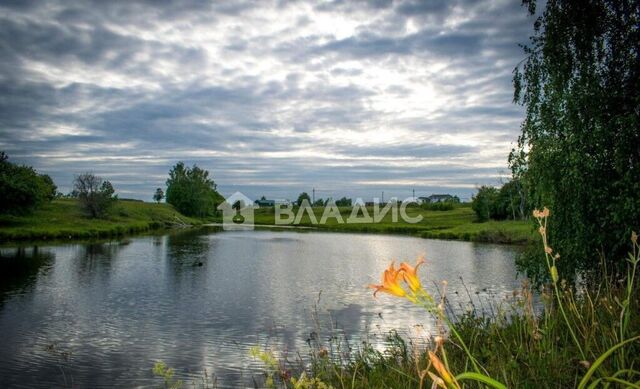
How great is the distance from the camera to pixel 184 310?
19.0 metres

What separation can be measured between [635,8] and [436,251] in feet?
115

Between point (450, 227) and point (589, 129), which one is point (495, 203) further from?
point (589, 129)

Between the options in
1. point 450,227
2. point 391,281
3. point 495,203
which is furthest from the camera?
point 495,203

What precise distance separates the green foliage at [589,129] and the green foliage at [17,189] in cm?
5654

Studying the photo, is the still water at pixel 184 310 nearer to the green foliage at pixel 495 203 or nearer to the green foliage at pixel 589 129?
the green foliage at pixel 589 129

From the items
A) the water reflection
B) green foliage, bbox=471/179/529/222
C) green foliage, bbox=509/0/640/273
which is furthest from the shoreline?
green foliage, bbox=509/0/640/273

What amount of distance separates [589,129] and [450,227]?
7202 cm

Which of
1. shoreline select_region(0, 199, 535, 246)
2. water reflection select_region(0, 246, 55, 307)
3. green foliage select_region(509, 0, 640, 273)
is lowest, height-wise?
water reflection select_region(0, 246, 55, 307)

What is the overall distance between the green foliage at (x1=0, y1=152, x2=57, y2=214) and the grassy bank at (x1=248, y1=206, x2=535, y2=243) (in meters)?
50.9

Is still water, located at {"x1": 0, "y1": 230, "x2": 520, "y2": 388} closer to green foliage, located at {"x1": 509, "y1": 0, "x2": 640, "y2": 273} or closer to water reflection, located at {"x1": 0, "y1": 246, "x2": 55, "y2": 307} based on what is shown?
water reflection, located at {"x1": 0, "y1": 246, "x2": 55, "y2": 307}

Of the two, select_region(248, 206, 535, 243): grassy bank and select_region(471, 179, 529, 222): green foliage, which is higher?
select_region(471, 179, 529, 222): green foliage

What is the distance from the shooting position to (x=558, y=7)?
42.3ft

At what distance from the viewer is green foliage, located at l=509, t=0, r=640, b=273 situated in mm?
11422

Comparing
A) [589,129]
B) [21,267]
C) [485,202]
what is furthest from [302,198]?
[589,129]
